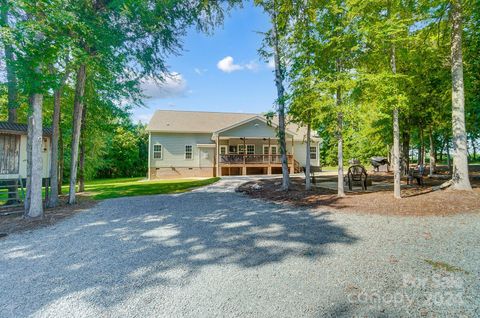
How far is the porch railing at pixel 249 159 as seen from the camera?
23.0 metres

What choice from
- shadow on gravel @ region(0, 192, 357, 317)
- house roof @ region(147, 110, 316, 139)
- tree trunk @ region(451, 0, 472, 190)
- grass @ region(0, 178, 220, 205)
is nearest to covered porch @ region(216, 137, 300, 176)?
house roof @ region(147, 110, 316, 139)

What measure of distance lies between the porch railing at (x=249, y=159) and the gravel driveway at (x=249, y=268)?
54.1 feet

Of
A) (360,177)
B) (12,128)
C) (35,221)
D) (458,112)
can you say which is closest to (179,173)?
(12,128)

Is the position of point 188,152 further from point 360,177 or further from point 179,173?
point 360,177

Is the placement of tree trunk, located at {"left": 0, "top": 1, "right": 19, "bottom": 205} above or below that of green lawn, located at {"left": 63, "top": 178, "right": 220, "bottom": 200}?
above

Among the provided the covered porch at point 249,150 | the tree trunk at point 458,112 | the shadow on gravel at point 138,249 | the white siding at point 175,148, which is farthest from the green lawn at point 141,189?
the tree trunk at point 458,112

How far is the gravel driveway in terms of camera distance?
9.30ft

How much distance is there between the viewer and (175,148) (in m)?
23.4

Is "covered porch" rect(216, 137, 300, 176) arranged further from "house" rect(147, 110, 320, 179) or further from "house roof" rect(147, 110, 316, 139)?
"house roof" rect(147, 110, 316, 139)

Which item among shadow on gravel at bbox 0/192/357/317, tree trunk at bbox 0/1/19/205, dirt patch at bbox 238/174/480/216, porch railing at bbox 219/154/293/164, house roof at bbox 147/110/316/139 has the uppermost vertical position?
house roof at bbox 147/110/316/139

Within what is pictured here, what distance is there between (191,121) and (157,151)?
15.9 feet

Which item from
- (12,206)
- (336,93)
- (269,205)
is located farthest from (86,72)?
(336,93)

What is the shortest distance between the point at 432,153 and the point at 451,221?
15187mm

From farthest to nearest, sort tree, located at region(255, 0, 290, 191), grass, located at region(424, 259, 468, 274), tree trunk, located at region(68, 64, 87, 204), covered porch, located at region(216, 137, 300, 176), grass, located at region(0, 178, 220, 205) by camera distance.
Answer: covered porch, located at region(216, 137, 300, 176), grass, located at region(0, 178, 220, 205), tree, located at region(255, 0, 290, 191), tree trunk, located at region(68, 64, 87, 204), grass, located at region(424, 259, 468, 274)
